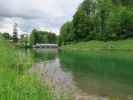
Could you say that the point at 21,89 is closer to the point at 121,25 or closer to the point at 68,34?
the point at 121,25

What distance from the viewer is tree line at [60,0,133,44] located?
98.7 meters

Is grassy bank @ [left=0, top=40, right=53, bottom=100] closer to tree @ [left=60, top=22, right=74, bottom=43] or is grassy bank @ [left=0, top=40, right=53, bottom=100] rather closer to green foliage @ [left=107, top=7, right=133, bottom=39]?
green foliage @ [left=107, top=7, right=133, bottom=39]

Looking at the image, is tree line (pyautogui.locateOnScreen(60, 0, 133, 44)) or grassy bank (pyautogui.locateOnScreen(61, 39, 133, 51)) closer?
grassy bank (pyautogui.locateOnScreen(61, 39, 133, 51))

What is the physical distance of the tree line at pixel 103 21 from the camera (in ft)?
324

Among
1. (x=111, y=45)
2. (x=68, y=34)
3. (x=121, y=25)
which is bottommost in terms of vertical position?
(x=111, y=45)

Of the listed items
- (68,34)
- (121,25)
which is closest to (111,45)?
(121,25)

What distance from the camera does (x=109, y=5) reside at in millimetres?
106875

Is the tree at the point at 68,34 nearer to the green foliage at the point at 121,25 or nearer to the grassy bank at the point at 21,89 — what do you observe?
the green foliage at the point at 121,25

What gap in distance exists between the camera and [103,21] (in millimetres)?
106438

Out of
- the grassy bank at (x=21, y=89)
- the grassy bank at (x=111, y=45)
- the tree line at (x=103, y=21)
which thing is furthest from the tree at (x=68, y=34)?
→ the grassy bank at (x=21, y=89)

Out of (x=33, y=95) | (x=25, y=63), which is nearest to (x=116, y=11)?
(x=25, y=63)

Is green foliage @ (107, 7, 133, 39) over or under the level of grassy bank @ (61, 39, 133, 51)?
over

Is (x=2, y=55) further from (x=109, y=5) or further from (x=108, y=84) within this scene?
(x=109, y=5)

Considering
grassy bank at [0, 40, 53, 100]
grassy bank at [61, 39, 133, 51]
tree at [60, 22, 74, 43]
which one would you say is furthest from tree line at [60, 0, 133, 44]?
grassy bank at [0, 40, 53, 100]
